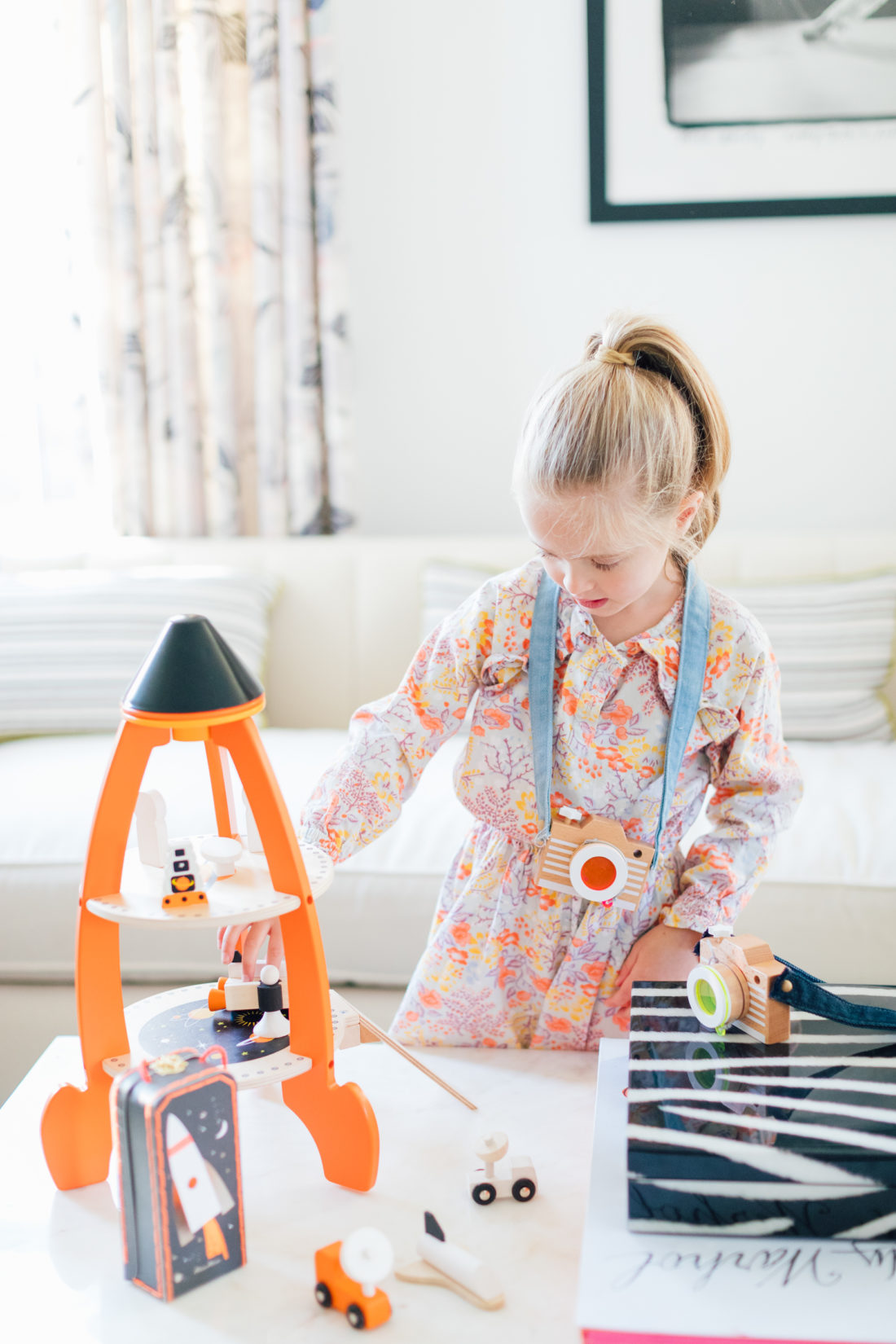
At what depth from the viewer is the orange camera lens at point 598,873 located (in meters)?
0.88

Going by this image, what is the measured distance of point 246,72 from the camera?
87.0 inches

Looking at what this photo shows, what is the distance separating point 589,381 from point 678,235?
158 centimetres

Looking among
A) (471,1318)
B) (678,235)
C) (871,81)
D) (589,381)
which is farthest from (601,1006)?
(871,81)

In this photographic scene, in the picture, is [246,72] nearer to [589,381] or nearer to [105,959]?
[589,381]

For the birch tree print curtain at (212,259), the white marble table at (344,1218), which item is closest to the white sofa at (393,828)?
the birch tree print curtain at (212,259)

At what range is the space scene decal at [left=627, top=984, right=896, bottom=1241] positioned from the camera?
23.2 inches

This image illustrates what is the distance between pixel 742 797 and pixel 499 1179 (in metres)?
0.39

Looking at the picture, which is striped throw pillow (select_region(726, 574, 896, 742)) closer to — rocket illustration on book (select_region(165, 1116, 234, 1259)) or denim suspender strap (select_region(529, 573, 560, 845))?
denim suspender strap (select_region(529, 573, 560, 845))

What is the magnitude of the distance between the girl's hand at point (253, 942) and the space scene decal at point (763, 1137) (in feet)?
0.86

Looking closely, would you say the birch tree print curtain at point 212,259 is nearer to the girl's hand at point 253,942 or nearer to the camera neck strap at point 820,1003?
the girl's hand at point 253,942

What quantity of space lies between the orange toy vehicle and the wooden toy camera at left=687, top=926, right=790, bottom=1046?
25 centimetres

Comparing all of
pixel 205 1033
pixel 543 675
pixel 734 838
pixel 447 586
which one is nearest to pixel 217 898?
pixel 205 1033

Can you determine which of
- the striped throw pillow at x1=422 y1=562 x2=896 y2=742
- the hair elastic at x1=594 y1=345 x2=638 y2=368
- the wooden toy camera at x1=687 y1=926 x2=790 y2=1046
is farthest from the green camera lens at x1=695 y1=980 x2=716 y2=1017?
the striped throw pillow at x1=422 y1=562 x2=896 y2=742

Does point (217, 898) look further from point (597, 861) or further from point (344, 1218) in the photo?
point (597, 861)
